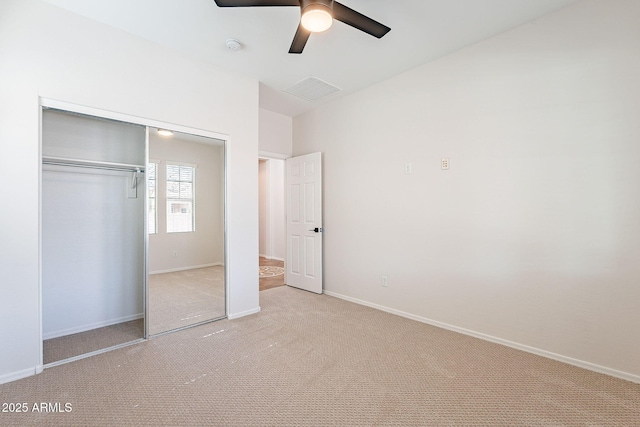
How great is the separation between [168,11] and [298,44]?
1167 mm

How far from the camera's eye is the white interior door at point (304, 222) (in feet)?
14.6

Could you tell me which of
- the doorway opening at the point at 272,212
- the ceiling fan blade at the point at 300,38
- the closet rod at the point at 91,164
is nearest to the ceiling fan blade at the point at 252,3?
the ceiling fan blade at the point at 300,38

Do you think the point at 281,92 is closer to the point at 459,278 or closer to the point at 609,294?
the point at 459,278

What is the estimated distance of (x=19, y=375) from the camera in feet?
7.08

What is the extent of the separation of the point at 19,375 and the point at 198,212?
1887 millimetres

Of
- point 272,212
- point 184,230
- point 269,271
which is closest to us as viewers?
point 184,230

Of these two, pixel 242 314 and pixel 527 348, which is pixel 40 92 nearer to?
pixel 242 314

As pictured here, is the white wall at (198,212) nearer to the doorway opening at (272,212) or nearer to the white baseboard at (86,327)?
the white baseboard at (86,327)

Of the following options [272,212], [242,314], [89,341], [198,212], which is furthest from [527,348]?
[272,212]

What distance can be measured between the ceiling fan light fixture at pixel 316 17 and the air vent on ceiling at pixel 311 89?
5.49ft

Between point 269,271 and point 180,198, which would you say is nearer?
point 180,198

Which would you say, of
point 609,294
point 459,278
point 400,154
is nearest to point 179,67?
point 400,154

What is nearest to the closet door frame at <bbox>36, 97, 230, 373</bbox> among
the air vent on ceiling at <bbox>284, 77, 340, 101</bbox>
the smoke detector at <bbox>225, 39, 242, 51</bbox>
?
the smoke detector at <bbox>225, 39, 242, 51</bbox>

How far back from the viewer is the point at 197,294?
3.44 m
